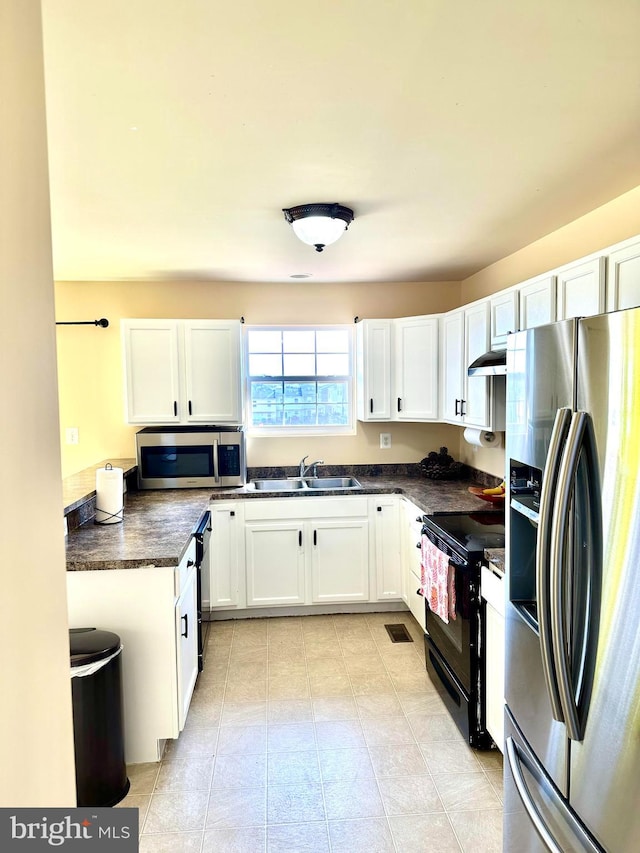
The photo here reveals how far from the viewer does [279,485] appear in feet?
13.2

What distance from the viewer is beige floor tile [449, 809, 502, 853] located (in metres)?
1.83

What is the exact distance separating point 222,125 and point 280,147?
22 centimetres

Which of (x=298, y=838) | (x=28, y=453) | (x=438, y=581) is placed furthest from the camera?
(x=438, y=581)

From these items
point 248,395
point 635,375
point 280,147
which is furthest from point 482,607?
point 248,395

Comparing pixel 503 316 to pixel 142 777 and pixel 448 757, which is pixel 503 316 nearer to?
pixel 448 757

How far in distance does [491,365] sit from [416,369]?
120cm

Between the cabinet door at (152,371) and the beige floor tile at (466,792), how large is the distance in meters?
2.69

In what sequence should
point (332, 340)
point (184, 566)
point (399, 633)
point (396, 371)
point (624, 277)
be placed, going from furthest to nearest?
1. point (332, 340)
2. point (396, 371)
3. point (399, 633)
4. point (184, 566)
5. point (624, 277)

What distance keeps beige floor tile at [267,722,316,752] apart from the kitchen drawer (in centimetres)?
83

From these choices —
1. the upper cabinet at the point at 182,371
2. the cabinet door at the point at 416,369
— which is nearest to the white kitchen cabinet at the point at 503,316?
the cabinet door at the point at 416,369

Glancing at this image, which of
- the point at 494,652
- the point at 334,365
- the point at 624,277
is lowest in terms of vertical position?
the point at 494,652

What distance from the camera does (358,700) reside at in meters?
2.72

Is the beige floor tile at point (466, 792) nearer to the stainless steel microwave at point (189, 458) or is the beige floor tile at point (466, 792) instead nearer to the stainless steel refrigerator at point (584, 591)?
the stainless steel refrigerator at point (584, 591)

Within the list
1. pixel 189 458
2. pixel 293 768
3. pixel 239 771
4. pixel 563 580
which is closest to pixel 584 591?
Result: pixel 563 580
